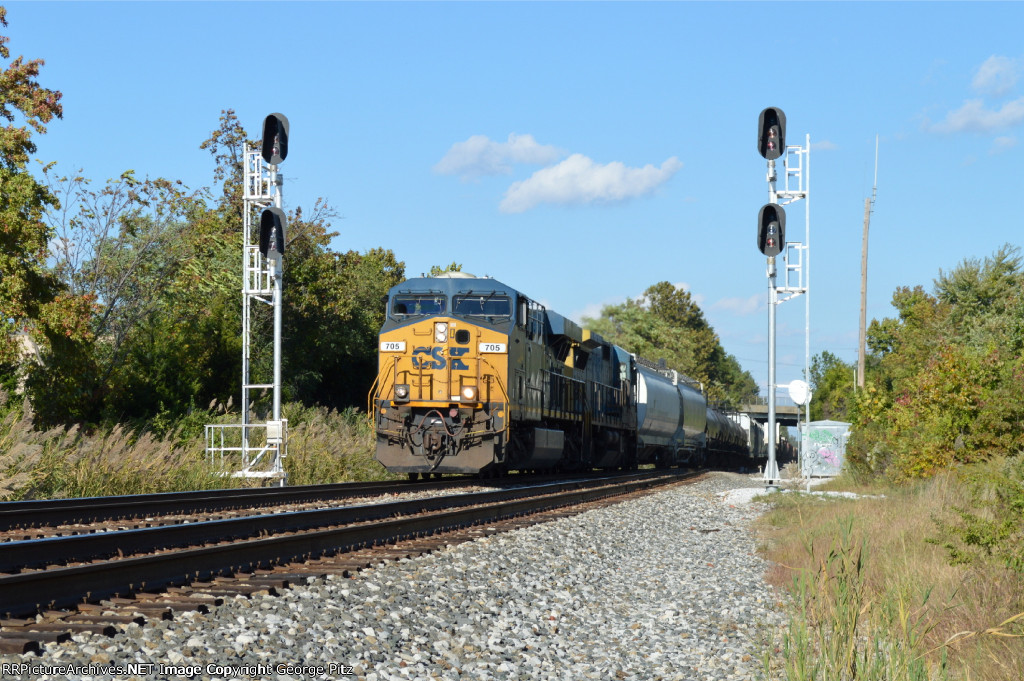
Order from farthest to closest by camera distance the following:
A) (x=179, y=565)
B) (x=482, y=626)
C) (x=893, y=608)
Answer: (x=179, y=565)
(x=482, y=626)
(x=893, y=608)

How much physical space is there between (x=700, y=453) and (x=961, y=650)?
120 ft

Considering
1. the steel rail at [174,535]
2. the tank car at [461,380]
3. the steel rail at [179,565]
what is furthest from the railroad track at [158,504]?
the steel rail at [179,565]

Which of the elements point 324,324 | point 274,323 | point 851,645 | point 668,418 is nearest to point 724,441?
point 668,418

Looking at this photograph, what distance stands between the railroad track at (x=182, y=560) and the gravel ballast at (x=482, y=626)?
273 millimetres

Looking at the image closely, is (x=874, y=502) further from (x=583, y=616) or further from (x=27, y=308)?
(x=27, y=308)

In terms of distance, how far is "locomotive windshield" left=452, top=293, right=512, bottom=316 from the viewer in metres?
19.3

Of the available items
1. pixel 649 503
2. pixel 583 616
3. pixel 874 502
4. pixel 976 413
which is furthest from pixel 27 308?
pixel 976 413

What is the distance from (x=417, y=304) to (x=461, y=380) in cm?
201

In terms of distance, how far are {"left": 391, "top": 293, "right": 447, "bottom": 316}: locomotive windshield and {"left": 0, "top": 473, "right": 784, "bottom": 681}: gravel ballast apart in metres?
8.86

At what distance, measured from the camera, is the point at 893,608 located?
5723 mm

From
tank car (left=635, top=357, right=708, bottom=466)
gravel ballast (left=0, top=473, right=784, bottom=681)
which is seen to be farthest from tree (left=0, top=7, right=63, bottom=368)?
tank car (left=635, top=357, right=708, bottom=466)

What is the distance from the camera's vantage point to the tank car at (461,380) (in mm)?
18484

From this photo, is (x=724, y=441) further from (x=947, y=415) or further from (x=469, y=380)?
(x=469, y=380)

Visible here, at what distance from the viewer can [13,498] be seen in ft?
43.6
